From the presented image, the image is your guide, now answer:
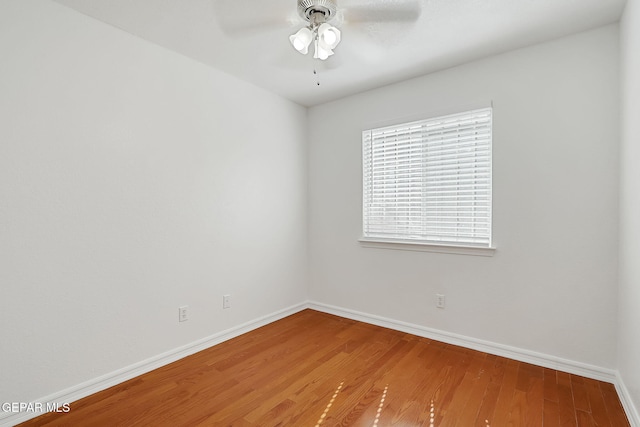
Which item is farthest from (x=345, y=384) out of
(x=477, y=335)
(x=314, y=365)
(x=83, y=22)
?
(x=83, y=22)

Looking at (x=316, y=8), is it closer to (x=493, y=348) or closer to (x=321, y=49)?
(x=321, y=49)

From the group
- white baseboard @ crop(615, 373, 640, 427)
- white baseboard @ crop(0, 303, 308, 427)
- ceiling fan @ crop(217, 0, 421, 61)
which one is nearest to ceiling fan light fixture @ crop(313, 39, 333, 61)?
ceiling fan @ crop(217, 0, 421, 61)

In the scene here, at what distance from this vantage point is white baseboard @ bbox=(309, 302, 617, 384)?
221cm

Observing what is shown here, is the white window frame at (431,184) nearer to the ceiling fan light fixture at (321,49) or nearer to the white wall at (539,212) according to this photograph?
the white wall at (539,212)

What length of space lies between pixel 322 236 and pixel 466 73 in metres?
2.17

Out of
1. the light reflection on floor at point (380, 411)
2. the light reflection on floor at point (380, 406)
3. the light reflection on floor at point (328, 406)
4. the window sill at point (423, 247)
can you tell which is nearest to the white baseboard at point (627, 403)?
the light reflection on floor at point (380, 411)

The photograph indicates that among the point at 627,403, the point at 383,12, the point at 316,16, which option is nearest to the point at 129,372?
the point at 316,16

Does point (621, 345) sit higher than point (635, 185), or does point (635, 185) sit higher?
point (635, 185)

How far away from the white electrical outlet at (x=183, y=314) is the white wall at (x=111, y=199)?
50 mm

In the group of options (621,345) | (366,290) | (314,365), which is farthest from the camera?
(366,290)

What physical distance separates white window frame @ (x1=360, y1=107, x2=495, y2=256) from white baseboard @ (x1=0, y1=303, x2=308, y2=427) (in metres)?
1.56

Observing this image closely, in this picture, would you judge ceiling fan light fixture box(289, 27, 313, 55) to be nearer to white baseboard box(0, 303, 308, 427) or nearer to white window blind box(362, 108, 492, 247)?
white window blind box(362, 108, 492, 247)

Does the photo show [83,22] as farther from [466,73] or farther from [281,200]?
[466,73]

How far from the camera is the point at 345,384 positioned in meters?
2.18
